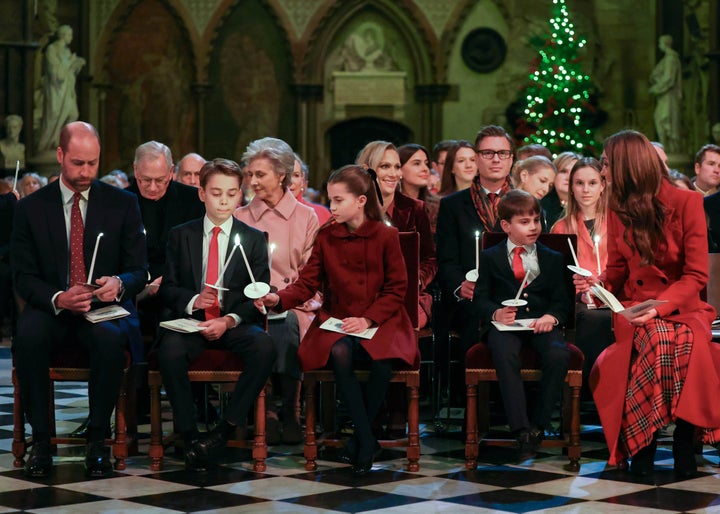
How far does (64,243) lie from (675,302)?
109 inches

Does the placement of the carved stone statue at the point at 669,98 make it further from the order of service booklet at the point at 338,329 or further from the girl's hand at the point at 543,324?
the order of service booklet at the point at 338,329

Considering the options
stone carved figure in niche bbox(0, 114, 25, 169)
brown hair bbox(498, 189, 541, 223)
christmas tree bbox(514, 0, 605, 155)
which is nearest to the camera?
brown hair bbox(498, 189, 541, 223)

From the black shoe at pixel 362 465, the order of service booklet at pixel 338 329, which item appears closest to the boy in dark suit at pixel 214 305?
the order of service booklet at pixel 338 329

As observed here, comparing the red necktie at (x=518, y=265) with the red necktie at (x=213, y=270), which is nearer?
the red necktie at (x=213, y=270)

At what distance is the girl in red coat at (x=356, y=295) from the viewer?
221 inches

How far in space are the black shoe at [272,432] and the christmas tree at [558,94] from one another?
1043 centimetres

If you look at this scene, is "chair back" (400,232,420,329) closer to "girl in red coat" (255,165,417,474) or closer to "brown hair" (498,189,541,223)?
"girl in red coat" (255,165,417,474)

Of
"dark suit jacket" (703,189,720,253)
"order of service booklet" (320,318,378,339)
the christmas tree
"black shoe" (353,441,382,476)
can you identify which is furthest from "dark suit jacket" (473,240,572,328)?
the christmas tree

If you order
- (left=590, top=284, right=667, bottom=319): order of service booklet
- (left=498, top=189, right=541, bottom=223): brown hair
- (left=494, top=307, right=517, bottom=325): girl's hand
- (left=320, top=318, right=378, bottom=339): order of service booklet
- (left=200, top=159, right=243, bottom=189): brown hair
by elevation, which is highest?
(left=200, top=159, right=243, bottom=189): brown hair

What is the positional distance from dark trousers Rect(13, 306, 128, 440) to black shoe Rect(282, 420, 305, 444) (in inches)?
A: 40.2

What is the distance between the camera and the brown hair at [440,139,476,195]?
751cm

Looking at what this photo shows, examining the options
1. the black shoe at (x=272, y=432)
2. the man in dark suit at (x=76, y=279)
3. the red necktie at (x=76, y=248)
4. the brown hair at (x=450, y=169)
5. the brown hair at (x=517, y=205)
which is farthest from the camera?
the brown hair at (x=450, y=169)

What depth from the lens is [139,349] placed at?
5.82 meters

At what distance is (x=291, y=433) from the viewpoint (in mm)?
6273
